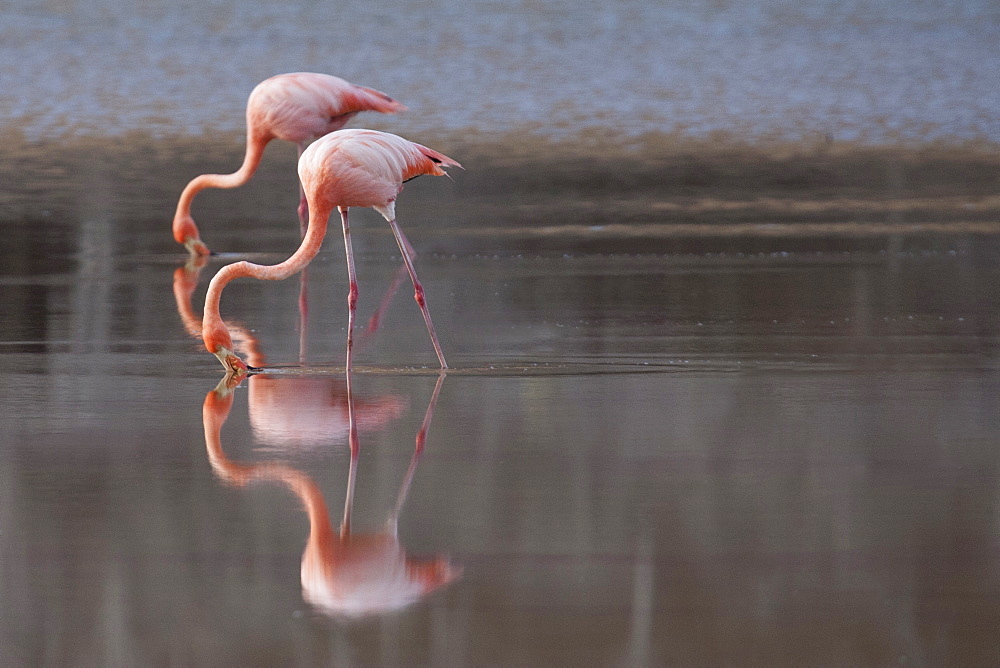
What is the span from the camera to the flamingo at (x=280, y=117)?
10828 millimetres

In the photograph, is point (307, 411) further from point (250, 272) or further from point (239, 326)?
point (239, 326)

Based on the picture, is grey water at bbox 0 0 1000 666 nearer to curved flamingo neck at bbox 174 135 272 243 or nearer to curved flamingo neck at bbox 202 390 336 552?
curved flamingo neck at bbox 202 390 336 552

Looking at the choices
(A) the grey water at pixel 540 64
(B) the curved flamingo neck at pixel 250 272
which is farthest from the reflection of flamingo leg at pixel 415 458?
(A) the grey water at pixel 540 64

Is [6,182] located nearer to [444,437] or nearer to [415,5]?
[415,5]

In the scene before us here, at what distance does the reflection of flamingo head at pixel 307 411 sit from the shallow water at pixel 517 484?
20mm

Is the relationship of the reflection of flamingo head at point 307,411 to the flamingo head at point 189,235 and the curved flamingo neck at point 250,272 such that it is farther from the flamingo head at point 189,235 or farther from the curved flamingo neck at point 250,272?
the flamingo head at point 189,235

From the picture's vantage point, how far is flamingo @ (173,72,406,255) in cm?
1083

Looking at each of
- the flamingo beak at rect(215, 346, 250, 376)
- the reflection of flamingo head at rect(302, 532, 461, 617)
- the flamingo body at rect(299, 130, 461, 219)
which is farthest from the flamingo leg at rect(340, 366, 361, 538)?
the flamingo body at rect(299, 130, 461, 219)

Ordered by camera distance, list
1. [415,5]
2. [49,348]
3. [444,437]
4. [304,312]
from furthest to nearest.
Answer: [415,5] → [304,312] → [49,348] → [444,437]

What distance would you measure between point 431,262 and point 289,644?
7.08 meters

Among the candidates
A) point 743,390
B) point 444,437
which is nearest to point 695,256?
point 743,390

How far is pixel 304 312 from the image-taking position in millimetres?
8180

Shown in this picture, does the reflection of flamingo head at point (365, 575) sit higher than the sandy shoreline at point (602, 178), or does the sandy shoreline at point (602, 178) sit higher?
the sandy shoreline at point (602, 178)

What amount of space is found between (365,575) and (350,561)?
111mm
